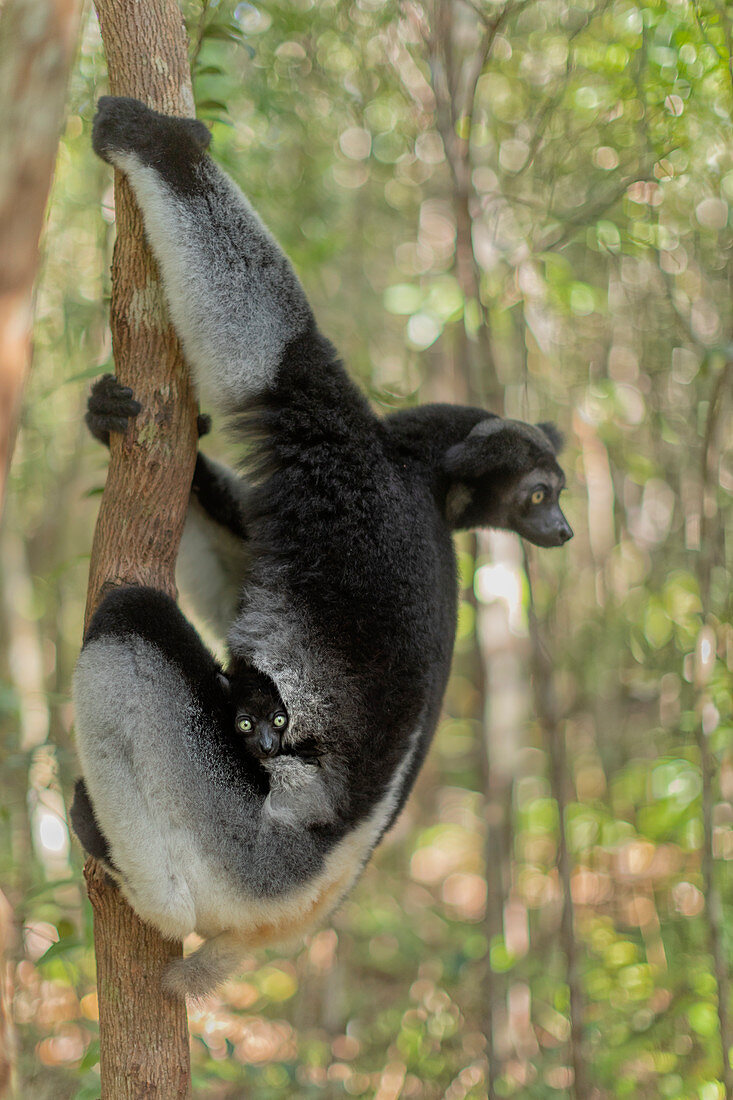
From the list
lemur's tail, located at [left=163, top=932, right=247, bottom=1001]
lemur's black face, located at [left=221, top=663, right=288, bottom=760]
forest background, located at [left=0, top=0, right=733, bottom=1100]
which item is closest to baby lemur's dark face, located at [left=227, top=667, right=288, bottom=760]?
lemur's black face, located at [left=221, top=663, right=288, bottom=760]

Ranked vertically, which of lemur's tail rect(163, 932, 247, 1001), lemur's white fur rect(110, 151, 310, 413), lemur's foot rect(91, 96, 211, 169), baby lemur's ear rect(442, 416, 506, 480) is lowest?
lemur's tail rect(163, 932, 247, 1001)

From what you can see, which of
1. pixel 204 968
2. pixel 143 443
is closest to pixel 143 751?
pixel 204 968

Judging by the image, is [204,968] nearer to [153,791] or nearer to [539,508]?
[153,791]

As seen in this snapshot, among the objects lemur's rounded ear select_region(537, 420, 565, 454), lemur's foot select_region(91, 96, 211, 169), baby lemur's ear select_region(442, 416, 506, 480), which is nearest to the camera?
lemur's foot select_region(91, 96, 211, 169)

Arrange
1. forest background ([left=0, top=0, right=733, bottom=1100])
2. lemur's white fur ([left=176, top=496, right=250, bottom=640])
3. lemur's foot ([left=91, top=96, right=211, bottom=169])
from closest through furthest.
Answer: lemur's foot ([left=91, top=96, right=211, bottom=169])
lemur's white fur ([left=176, top=496, right=250, bottom=640])
forest background ([left=0, top=0, right=733, bottom=1100])

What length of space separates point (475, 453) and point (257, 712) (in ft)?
3.75

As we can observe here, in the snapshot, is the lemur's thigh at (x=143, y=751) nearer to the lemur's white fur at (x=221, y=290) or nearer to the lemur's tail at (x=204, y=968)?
the lemur's tail at (x=204, y=968)

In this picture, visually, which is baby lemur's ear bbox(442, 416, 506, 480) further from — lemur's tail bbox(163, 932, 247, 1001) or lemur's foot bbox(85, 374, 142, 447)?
lemur's tail bbox(163, 932, 247, 1001)

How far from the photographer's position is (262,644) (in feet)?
8.73

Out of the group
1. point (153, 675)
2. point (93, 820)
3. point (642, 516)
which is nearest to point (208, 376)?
point (153, 675)

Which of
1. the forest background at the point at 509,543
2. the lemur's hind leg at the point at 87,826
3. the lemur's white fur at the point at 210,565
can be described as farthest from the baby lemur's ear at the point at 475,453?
the lemur's hind leg at the point at 87,826

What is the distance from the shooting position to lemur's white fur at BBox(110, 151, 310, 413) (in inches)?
102

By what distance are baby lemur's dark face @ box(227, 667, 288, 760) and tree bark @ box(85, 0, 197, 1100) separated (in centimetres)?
37

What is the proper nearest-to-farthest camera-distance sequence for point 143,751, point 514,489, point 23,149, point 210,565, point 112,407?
point 23,149, point 143,751, point 112,407, point 514,489, point 210,565
